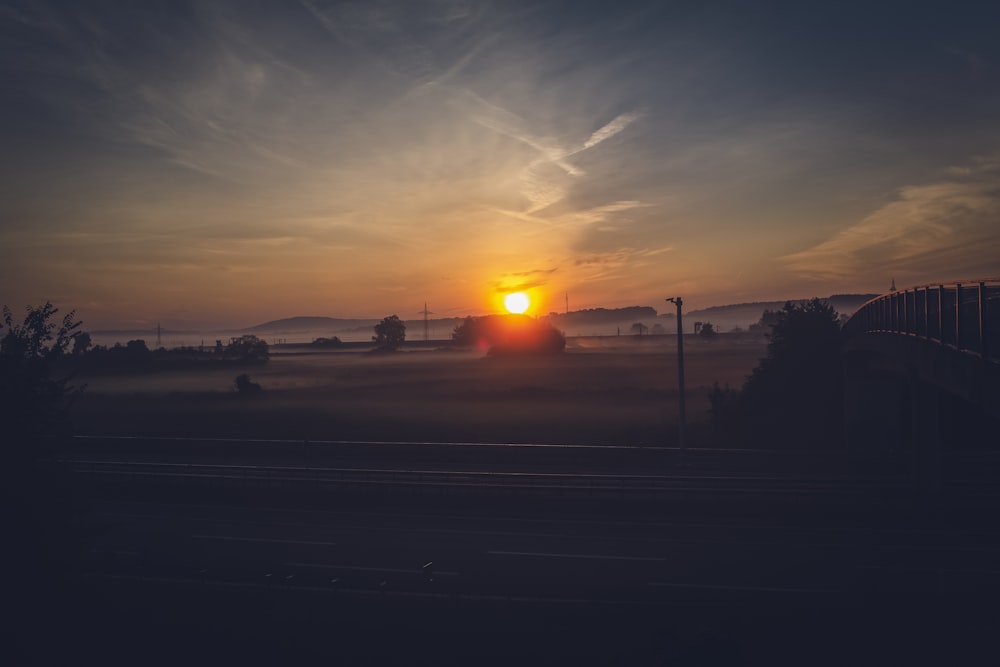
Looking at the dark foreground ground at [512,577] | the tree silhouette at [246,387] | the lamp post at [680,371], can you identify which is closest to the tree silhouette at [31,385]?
the dark foreground ground at [512,577]

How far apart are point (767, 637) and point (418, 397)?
173 ft

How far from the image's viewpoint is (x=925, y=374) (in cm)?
1590

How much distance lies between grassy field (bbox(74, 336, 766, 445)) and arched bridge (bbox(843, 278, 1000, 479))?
1011cm

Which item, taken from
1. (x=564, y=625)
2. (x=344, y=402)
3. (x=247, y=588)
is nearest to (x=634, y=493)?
(x=564, y=625)

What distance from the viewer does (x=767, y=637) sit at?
1171 centimetres

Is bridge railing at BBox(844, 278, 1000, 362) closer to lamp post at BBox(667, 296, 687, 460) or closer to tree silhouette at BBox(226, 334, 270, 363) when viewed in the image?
lamp post at BBox(667, 296, 687, 460)

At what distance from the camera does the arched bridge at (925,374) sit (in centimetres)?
1214

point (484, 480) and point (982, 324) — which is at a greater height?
point (982, 324)

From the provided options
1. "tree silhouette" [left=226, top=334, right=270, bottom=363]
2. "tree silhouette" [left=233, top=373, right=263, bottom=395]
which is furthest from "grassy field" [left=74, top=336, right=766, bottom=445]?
"tree silhouette" [left=226, top=334, right=270, bottom=363]

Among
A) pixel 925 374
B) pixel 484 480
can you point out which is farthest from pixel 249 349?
pixel 925 374

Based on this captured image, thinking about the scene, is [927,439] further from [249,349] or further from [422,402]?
[249,349]

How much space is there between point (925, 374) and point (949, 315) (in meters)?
1.66

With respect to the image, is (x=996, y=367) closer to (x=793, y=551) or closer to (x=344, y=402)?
(x=793, y=551)

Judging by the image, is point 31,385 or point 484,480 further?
point 484,480
